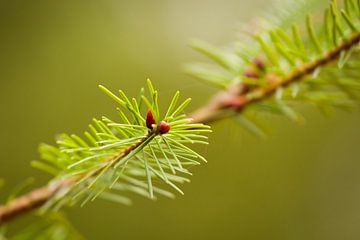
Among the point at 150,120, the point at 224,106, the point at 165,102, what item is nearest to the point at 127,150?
the point at 150,120

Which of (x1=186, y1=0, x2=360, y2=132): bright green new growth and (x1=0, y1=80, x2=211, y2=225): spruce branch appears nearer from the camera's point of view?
(x1=0, y1=80, x2=211, y2=225): spruce branch

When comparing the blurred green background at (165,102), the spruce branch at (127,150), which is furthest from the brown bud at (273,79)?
the blurred green background at (165,102)

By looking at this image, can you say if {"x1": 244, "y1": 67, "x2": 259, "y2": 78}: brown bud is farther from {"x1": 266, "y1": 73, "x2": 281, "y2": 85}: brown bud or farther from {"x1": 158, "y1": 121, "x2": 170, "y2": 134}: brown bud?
{"x1": 158, "y1": 121, "x2": 170, "y2": 134}: brown bud

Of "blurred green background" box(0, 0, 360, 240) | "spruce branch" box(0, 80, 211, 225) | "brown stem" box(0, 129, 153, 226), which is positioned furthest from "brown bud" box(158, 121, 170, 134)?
"blurred green background" box(0, 0, 360, 240)

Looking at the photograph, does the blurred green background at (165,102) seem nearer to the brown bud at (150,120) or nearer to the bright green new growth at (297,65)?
the bright green new growth at (297,65)

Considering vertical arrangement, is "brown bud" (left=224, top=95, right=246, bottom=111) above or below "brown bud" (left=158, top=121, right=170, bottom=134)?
below

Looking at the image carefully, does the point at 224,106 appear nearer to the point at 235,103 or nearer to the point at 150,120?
the point at 235,103

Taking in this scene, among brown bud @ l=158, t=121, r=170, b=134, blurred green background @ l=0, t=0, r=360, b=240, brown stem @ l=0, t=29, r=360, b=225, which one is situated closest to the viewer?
brown bud @ l=158, t=121, r=170, b=134
